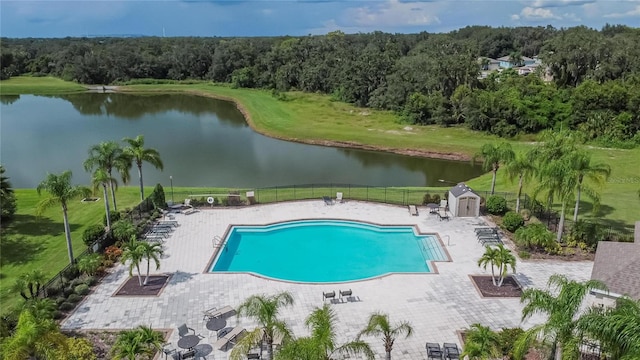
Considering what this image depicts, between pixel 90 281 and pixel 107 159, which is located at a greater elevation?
pixel 107 159

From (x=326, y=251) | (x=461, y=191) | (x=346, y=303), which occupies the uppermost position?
(x=461, y=191)

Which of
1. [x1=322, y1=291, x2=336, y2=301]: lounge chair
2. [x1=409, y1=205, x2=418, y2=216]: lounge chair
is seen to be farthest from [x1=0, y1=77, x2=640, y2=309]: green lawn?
[x1=322, y1=291, x2=336, y2=301]: lounge chair

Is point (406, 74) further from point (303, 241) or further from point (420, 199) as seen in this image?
point (303, 241)

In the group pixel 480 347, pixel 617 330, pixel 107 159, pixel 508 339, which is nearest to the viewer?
pixel 617 330

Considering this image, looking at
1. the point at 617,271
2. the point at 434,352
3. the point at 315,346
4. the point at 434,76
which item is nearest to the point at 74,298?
the point at 315,346

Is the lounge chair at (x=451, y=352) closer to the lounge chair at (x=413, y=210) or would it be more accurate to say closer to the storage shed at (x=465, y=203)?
the lounge chair at (x=413, y=210)

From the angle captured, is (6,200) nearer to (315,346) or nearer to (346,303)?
(346,303)

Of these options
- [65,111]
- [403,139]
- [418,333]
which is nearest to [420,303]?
[418,333]

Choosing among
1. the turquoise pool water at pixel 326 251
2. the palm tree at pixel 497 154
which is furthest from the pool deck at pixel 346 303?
the palm tree at pixel 497 154
